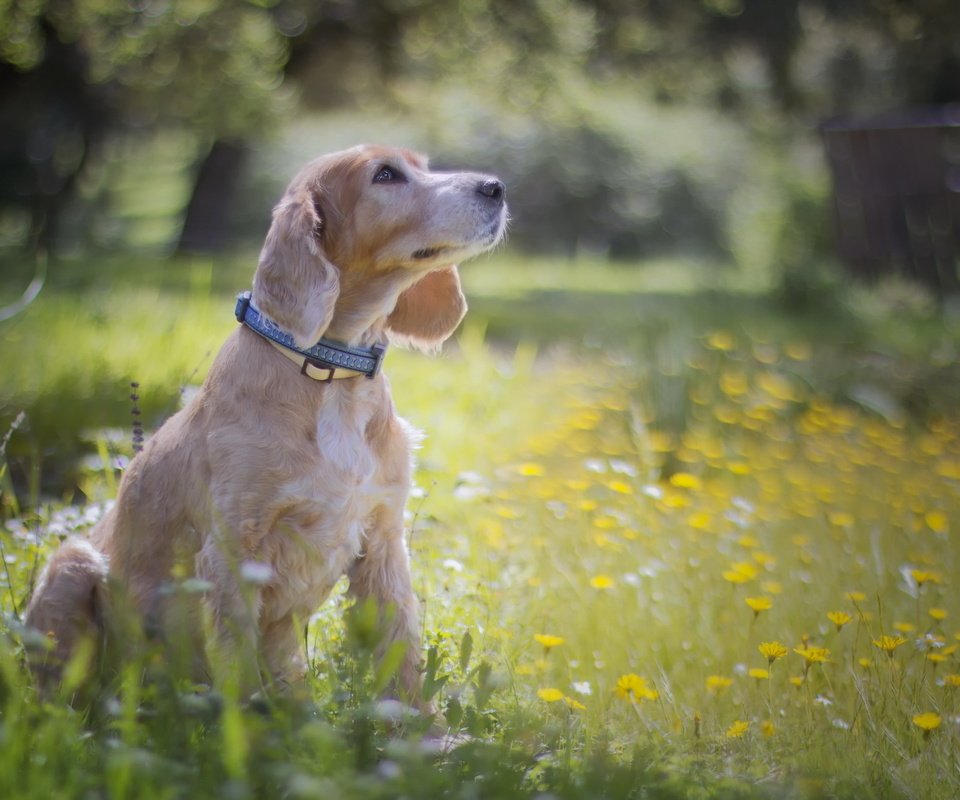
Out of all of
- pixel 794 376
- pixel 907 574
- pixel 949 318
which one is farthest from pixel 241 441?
pixel 949 318

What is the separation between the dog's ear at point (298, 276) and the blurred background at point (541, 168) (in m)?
1.45

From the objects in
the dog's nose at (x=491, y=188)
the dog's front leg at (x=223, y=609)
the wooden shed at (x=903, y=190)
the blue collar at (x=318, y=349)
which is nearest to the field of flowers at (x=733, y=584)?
the dog's front leg at (x=223, y=609)

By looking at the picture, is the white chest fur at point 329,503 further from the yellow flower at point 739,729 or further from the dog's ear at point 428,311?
the yellow flower at point 739,729

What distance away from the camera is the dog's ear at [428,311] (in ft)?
10.9

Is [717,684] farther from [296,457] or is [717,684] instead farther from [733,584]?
[296,457]

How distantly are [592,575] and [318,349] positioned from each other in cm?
163

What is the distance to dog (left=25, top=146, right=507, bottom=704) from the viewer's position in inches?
104

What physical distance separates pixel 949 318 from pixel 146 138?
17335 mm

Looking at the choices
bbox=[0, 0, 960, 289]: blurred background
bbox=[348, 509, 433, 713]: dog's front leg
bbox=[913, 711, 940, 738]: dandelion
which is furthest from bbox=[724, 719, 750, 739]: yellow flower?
bbox=[0, 0, 960, 289]: blurred background

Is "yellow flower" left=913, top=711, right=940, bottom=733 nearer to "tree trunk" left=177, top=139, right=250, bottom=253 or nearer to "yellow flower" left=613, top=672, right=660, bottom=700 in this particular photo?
"yellow flower" left=613, top=672, right=660, bottom=700

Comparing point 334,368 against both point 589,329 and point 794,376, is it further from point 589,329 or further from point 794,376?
point 589,329

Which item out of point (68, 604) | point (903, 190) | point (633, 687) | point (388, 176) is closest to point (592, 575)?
point (633, 687)

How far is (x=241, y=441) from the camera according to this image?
8.66 ft

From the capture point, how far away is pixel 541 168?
18328 mm
